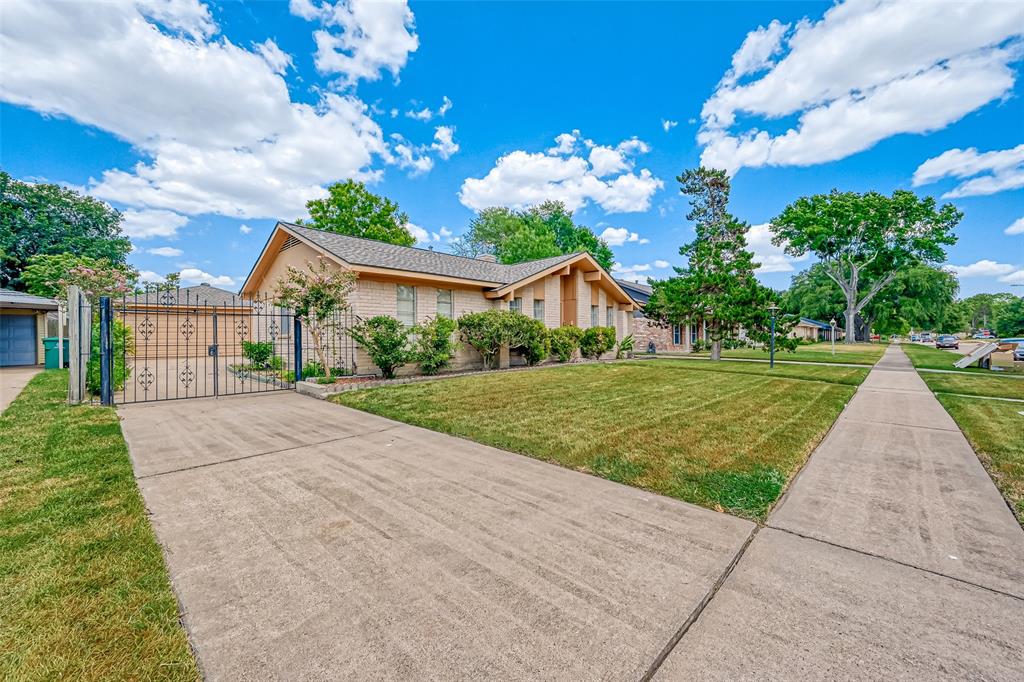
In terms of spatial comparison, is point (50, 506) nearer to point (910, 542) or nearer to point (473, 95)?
point (910, 542)

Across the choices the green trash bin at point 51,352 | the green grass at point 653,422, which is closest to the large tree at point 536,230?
the green trash bin at point 51,352

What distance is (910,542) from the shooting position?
273 centimetres

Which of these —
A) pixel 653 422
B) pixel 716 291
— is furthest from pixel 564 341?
pixel 653 422

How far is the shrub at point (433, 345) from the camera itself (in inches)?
431

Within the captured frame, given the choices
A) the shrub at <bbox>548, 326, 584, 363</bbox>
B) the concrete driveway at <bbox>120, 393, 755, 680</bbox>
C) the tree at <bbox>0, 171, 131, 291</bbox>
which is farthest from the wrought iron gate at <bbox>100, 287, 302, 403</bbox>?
the tree at <bbox>0, 171, 131, 291</bbox>

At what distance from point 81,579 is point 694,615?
135 inches

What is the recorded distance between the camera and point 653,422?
239 inches

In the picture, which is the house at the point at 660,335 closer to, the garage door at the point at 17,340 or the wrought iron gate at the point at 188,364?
the wrought iron gate at the point at 188,364

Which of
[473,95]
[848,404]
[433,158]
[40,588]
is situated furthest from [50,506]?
[433,158]

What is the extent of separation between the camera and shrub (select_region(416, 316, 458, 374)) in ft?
35.9

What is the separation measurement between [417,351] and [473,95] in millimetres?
13600

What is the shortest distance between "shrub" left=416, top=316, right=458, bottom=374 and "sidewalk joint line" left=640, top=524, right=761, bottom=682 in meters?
9.21

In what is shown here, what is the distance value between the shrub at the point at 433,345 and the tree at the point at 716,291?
12.8m

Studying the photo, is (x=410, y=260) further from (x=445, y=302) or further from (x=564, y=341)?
(x=564, y=341)
